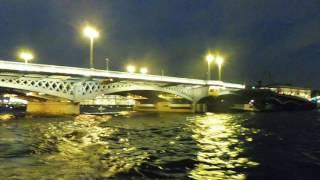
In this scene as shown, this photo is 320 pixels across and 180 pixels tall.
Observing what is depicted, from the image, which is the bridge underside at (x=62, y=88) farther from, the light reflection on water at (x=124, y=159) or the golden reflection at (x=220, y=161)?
the golden reflection at (x=220, y=161)

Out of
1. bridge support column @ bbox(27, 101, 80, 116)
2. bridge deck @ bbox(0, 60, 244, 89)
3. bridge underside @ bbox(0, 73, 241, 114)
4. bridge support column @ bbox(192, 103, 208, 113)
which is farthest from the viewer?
bridge support column @ bbox(192, 103, 208, 113)

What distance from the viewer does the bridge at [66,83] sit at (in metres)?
61.4

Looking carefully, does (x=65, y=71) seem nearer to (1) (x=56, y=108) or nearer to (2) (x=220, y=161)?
(1) (x=56, y=108)

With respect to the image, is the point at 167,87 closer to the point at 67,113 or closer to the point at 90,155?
the point at 67,113

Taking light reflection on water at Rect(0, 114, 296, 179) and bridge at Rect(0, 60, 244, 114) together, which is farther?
bridge at Rect(0, 60, 244, 114)

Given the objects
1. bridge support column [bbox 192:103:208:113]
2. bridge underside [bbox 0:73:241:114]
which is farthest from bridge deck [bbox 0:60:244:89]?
bridge support column [bbox 192:103:208:113]

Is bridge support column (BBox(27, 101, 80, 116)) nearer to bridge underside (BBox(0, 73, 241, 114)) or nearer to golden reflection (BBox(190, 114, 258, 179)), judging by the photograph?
bridge underside (BBox(0, 73, 241, 114))

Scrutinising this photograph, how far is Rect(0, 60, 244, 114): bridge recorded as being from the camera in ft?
201

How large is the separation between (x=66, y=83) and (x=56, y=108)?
859 centimetres

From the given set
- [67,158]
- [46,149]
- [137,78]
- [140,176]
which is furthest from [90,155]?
[137,78]

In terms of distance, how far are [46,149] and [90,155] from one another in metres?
4.56

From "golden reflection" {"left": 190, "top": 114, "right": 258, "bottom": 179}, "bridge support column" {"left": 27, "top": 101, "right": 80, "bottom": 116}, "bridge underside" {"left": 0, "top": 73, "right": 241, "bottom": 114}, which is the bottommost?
"golden reflection" {"left": 190, "top": 114, "right": 258, "bottom": 179}

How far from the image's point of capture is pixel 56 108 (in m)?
78.4

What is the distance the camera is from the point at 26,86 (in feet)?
210
